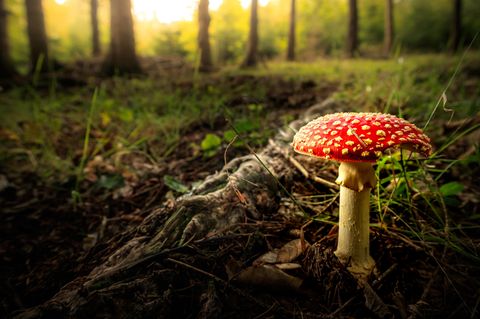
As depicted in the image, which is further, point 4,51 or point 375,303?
point 4,51

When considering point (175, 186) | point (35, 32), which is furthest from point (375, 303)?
point (35, 32)

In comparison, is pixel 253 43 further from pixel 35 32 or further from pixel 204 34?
pixel 35 32

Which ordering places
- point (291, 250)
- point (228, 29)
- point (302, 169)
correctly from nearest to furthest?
point (291, 250) → point (302, 169) → point (228, 29)

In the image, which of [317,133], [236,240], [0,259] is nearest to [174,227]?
[236,240]

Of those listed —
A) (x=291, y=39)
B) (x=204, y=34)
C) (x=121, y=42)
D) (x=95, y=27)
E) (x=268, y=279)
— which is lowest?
(x=268, y=279)

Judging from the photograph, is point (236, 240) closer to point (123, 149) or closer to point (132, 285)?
point (132, 285)

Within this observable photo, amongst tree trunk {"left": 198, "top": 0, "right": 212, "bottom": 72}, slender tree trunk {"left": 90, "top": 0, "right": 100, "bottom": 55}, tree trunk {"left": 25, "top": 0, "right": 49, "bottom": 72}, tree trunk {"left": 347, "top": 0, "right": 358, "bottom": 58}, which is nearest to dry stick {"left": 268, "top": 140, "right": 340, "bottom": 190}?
tree trunk {"left": 198, "top": 0, "right": 212, "bottom": 72}

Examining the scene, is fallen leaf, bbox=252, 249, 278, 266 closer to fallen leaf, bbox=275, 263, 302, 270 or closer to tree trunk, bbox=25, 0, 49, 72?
fallen leaf, bbox=275, 263, 302, 270
